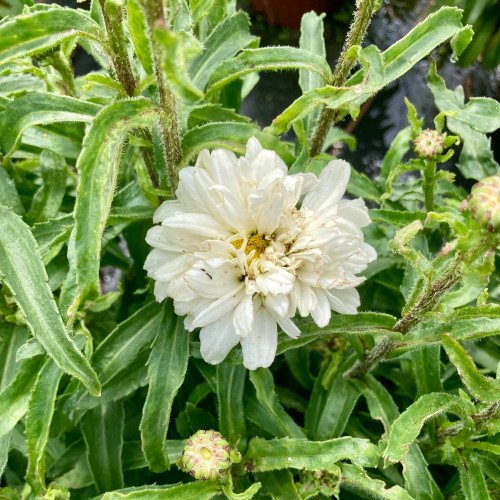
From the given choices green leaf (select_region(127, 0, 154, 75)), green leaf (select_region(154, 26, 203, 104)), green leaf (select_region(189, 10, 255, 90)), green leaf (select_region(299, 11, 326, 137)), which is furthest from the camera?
green leaf (select_region(299, 11, 326, 137))

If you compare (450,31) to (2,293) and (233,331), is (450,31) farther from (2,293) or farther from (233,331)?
(2,293)

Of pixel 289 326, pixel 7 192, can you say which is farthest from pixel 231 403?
pixel 7 192

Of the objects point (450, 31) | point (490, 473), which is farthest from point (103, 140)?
point (490, 473)

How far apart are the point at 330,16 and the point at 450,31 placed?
1329mm

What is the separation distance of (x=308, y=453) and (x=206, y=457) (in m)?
0.15

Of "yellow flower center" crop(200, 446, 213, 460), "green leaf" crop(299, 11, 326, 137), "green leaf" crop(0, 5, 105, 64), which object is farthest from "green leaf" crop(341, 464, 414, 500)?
"green leaf" crop(0, 5, 105, 64)

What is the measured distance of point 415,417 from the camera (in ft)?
2.44

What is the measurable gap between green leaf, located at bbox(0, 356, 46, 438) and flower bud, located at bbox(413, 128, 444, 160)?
27.4 inches

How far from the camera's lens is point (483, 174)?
3.61 feet

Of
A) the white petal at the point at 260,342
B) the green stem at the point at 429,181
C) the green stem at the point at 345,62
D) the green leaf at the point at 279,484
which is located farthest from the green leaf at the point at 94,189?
the green stem at the point at 429,181

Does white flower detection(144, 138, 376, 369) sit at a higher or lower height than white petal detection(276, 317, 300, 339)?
higher

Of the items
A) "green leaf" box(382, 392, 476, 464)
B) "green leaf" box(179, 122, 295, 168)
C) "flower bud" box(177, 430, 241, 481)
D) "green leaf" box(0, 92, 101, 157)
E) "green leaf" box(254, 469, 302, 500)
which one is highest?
"green leaf" box(0, 92, 101, 157)

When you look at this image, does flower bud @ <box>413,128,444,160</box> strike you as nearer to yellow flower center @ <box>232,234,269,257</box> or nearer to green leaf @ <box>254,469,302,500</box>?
yellow flower center @ <box>232,234,269,257</box>

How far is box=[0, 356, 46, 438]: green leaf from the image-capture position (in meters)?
0.78
